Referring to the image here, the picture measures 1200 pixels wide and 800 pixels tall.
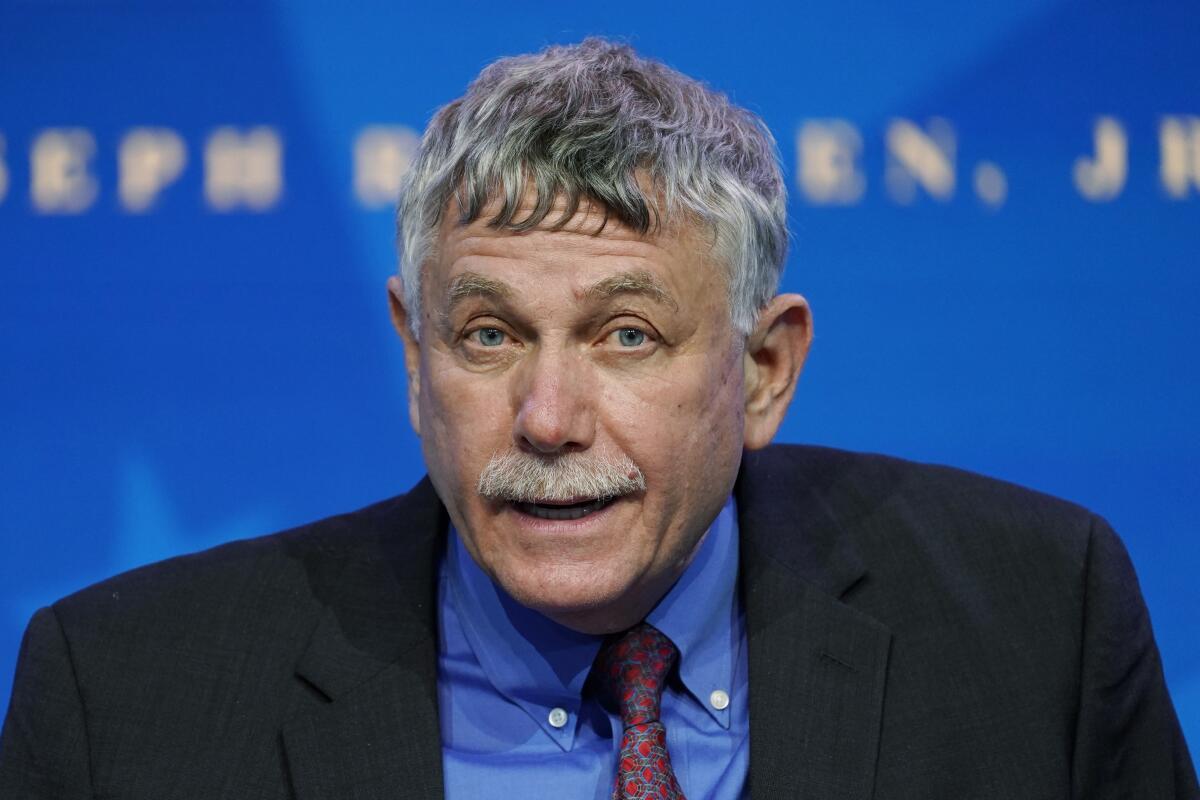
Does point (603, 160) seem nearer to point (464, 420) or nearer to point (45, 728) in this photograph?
point (464, 420)

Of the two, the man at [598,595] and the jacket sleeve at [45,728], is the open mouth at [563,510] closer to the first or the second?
the man at [598,595]

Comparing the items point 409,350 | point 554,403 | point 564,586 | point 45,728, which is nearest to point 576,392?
point 554,403

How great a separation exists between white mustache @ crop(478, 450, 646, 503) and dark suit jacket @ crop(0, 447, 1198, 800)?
0.38 m

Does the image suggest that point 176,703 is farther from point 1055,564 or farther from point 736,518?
point 1055,564

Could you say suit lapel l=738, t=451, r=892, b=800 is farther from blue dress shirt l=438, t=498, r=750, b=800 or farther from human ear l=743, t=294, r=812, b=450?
human ear l=743, t=294, r=812, b=450

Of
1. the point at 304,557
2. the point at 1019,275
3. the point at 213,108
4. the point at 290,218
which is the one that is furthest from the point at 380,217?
the point at 1019,275

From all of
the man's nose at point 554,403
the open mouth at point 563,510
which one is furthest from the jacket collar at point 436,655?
the man's nose at point 554,403

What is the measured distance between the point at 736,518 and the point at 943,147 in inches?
41.7

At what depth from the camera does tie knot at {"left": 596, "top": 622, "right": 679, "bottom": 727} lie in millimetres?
2236

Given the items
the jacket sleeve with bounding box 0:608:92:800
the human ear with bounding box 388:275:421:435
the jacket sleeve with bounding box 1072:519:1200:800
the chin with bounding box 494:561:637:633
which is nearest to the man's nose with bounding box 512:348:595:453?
the chin with bounding box 494:561:637:633

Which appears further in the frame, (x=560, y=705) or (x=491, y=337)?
(x=560, y=705)

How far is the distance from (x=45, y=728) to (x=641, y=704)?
0.87m

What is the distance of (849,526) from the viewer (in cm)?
259

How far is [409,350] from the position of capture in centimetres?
239
